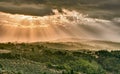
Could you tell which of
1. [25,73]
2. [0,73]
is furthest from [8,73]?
[25,73]

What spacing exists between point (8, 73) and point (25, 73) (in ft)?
103

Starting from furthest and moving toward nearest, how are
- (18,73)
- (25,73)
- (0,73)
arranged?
(25,73), (18,73), (0,73)

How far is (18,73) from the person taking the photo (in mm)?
181750

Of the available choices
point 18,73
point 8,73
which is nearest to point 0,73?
point 8,73

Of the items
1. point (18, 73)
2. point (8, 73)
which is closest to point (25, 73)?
point (18, 73)

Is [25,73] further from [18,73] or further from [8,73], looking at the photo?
[8,73]

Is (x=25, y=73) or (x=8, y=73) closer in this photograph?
(x=8, y=73)

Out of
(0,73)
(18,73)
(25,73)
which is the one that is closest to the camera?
(0,73)

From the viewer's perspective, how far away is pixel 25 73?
7731 inches

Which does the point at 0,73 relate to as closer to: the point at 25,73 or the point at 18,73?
the point at 18,73

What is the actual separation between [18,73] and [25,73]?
14.8 meters

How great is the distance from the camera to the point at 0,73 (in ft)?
516

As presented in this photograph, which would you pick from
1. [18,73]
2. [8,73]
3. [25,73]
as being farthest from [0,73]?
[25,73]

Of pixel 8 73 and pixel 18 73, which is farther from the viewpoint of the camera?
pixel 18 73
